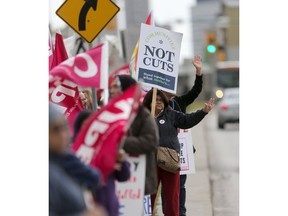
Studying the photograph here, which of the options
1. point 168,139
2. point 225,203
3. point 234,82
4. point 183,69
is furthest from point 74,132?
point 183,69

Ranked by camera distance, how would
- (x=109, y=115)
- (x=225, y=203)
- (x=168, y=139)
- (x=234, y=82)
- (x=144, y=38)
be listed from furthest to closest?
(x=234, y=82), (x=225, y=203), (x=144, y=38), (x=168, y=139), (x=109, y=115)

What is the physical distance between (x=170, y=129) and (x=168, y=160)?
370 mm

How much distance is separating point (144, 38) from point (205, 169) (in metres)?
8.96

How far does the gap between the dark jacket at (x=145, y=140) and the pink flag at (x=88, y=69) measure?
23.3 inches

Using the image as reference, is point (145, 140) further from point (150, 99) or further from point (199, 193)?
point (199, 193)

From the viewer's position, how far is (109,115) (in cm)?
689

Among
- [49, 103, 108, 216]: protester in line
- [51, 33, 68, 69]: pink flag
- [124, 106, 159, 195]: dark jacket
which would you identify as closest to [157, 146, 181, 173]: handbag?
[124, 106, 159, 195]: dark jacket

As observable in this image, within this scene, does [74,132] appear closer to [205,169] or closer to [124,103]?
[124,103]

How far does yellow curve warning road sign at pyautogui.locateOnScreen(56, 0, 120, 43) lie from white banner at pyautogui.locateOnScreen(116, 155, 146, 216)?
9.40 feet

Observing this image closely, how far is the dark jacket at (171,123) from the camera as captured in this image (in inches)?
390

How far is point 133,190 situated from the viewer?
26.1 feet

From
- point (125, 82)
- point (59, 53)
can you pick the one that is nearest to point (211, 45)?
point (59, 53)

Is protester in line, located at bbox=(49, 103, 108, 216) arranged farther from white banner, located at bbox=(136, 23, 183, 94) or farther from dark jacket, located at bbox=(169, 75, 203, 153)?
dark jacket, located at bbox=(169, 75, 203, 153)

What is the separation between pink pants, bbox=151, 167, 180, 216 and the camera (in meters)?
9.85
